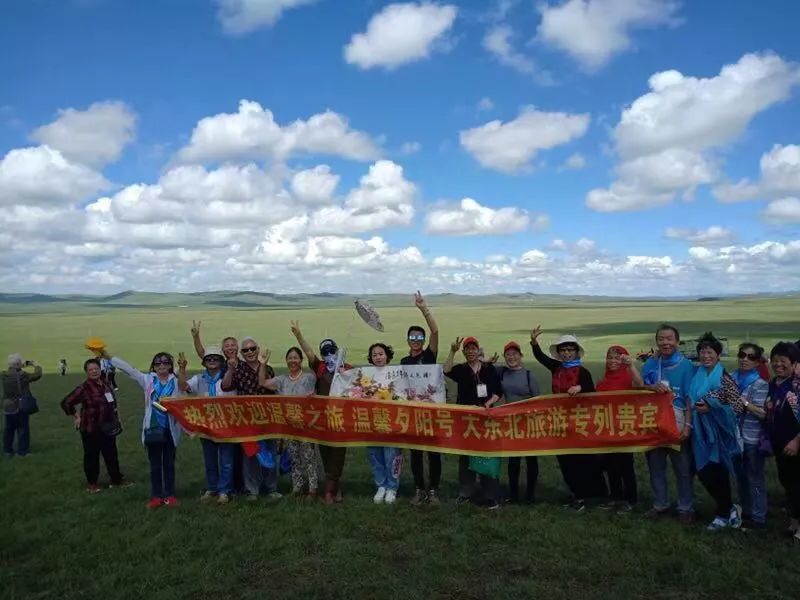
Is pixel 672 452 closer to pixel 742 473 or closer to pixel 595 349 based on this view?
pixel 742 473

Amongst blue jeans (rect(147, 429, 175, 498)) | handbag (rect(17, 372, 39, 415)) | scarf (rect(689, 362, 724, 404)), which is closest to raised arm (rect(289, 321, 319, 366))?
blue jeans (rect(147, 429, 175, 498))

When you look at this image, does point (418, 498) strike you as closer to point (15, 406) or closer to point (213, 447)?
point (213, 447)

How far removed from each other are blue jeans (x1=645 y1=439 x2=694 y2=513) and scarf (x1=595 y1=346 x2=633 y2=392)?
2.56ft

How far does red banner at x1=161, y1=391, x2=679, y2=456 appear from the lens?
705 centimetres

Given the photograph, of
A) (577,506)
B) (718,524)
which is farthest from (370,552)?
(718,524)

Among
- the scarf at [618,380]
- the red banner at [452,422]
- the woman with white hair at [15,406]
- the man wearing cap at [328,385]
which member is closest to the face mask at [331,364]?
the man wearing cap at [328,385]

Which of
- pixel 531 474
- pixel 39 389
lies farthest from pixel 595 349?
pixel 531 474

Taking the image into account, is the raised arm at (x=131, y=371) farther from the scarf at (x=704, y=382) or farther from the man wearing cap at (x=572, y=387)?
the scarf at (x=704, y=382)

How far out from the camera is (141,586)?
5.53 meters

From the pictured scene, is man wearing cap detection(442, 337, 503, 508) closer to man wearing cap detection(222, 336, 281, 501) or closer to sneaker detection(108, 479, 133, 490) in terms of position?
man wearing cap detection(222, 336, 281, 501)

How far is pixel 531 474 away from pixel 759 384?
109 inches

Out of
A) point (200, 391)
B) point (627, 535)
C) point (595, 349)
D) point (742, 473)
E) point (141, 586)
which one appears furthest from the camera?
point (595, 349)

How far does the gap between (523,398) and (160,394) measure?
4.72 metres

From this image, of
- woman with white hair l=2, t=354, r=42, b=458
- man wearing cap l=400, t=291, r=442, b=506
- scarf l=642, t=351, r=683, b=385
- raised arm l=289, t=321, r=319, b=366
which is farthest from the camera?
woman with white hair l=2, t=354, r=42, b=458
